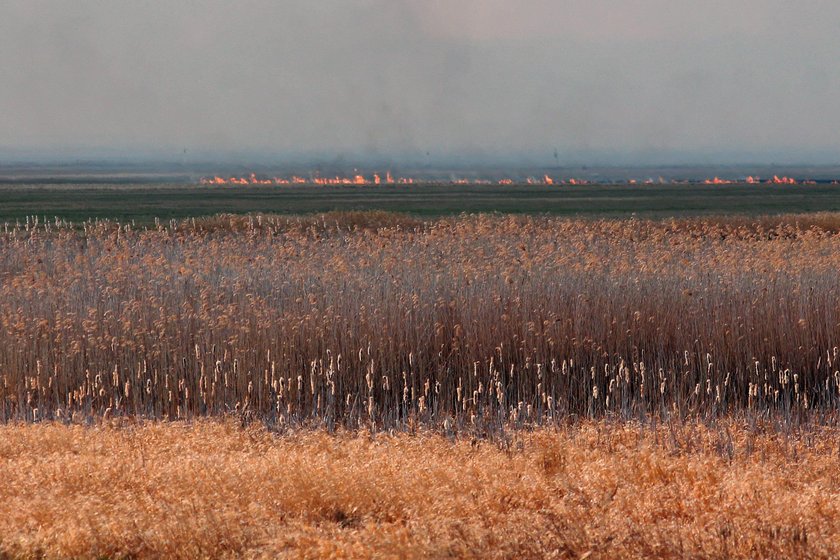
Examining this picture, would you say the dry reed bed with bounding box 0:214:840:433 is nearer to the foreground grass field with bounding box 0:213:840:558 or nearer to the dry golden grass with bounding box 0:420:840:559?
the foreground grass field with bounding box 0:213:840:558

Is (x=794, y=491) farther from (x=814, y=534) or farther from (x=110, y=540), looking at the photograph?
(x=110, y=540)

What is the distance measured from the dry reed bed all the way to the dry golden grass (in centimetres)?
142

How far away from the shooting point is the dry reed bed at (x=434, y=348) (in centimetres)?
1069

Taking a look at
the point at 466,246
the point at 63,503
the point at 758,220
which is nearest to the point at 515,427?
the point at 63,503

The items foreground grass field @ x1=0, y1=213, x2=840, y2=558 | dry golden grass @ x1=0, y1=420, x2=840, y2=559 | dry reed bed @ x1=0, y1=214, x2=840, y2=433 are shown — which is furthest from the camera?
dry reed bed @ x1=0, y1=214, x2=840, y2=433

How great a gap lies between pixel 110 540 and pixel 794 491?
14.1 ft

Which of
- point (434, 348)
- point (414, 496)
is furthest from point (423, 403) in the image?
point (414, 496)

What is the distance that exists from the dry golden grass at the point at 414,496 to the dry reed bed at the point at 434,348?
1417mm

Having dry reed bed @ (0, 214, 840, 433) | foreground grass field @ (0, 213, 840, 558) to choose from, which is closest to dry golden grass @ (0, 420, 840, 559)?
foreground grass field @ (0, 213, 840, 558)

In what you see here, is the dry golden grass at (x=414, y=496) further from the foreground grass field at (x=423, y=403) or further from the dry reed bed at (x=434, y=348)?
the dry reed bed at (x=434, y=348)

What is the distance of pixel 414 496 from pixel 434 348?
5.12 m

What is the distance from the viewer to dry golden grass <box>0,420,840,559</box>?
579 centimetres

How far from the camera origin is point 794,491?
6.99 meters

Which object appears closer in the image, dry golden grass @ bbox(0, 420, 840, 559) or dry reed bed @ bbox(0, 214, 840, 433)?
dry golden grass @ bbox(0, 420, 840, 559)
